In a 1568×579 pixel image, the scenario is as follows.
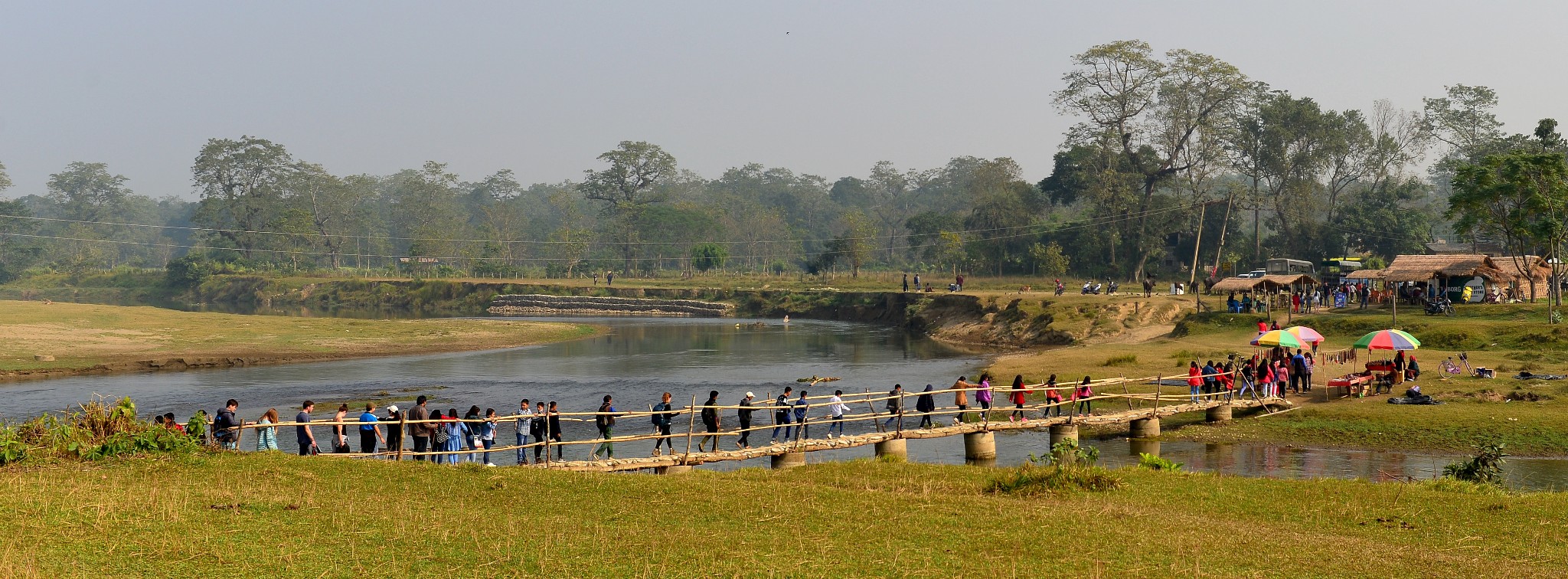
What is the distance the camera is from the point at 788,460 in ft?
75.6

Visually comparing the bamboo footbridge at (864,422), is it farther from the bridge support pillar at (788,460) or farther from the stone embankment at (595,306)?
the stone embankment at (595,306)

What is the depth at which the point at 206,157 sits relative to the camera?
5037 inches

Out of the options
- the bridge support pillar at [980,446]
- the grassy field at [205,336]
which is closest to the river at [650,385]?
the bridge support pillar at [980,446]

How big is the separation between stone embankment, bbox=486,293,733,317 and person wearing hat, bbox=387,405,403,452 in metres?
68.7

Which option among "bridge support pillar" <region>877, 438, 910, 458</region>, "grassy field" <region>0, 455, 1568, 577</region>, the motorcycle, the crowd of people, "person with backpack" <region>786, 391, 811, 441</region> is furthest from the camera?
the motorcycle

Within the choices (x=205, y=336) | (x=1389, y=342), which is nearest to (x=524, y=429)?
(x=1389, y=342)

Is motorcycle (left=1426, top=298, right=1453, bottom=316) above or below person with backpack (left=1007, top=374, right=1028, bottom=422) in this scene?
above

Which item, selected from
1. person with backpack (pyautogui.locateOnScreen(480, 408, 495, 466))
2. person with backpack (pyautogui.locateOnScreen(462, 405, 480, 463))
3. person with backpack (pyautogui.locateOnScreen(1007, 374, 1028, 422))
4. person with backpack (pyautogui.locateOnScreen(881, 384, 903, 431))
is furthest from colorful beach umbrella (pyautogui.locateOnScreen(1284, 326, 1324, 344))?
person with backpack (pyautogui.locateOnScreen(462, 405, 480, 463))

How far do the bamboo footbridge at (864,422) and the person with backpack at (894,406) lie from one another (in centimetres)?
5

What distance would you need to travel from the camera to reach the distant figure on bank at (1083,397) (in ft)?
88.4

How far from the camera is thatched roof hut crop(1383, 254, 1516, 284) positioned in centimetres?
4978

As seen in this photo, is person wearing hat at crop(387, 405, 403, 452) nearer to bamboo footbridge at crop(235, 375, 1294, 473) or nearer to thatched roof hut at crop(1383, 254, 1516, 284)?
bamboo footbridge at crop(235, 375, 1294, 473)

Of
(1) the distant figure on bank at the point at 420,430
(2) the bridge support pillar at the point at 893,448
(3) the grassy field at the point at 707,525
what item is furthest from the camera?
(2) the bridge support pillar at the point at 893,448

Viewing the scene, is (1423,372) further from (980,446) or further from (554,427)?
(554,427)
